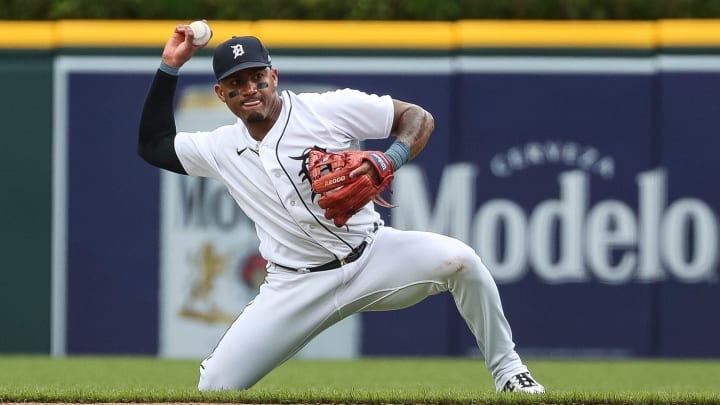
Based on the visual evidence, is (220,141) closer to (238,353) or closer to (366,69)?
(238,353)

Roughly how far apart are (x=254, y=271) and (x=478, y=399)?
3.63 meters

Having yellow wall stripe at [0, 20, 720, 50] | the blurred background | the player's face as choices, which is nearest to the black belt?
the player's face

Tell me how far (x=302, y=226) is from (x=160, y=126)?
69cm

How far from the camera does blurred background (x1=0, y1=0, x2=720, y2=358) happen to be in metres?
7.96

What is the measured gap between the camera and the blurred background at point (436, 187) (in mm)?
7965

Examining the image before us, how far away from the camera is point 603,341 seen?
26.2 ft

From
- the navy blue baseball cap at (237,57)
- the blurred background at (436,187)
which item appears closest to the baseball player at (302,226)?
the navy blue baseball cap at (237,57)

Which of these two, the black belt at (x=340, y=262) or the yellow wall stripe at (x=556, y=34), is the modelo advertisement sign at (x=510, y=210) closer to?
the yellow wall stripe at (x=556, y=34)

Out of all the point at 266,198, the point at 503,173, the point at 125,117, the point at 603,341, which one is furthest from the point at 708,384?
the point at 125,117

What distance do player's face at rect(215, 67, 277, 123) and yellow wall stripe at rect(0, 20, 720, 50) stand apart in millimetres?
2932

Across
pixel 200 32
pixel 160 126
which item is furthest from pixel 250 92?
pixel 160 126

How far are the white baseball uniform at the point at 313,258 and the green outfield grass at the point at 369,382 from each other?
183 mm

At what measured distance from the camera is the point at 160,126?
5250 millimetres

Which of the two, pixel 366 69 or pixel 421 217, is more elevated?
pixel 366 69
